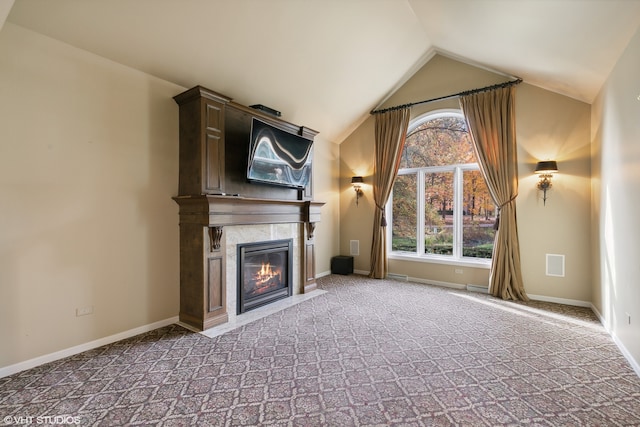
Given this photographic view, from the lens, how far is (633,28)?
2637 millimetres

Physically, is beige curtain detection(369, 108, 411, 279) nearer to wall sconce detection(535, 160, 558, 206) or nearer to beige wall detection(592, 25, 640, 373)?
wall sconce detection(535, 160, 558, 206)

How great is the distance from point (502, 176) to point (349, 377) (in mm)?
4095

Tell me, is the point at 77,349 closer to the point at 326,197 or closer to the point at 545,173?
the point at 326,197

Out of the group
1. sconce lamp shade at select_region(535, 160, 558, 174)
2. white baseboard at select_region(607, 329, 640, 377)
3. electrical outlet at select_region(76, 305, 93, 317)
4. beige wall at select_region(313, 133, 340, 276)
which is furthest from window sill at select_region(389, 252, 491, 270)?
electrical outlet at select_region(76, 305, 93, 317)

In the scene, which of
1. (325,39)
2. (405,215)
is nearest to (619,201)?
(405,215)

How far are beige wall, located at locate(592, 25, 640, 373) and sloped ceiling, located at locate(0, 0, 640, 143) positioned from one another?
0.34 metres

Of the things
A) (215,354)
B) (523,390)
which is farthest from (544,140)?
(215,354)

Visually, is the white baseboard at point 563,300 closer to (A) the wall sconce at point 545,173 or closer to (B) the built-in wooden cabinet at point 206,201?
(A) the wall sconce at point 545,173

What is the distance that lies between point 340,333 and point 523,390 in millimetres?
1725

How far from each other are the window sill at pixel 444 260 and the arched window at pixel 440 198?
0.03 m

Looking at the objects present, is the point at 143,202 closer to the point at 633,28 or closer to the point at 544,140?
the point at 633,28

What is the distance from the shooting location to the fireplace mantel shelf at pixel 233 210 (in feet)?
11.3

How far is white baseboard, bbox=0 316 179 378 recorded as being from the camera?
8.30ft

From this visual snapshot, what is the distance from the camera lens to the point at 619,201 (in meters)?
3.09
